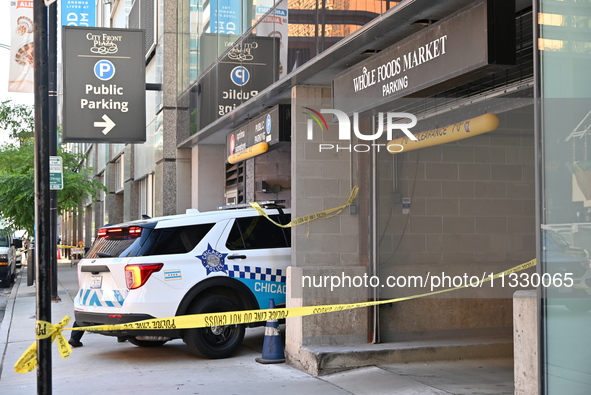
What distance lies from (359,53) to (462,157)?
2922mm

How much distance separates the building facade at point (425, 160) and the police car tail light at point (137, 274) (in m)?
1.79

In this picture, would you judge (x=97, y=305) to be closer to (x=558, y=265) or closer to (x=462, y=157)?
(x=462, y=157)

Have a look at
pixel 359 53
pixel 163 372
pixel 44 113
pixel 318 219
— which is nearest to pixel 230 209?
pixel 318 219

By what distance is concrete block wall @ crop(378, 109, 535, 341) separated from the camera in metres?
10.3

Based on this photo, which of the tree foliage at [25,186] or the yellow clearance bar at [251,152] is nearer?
the yellow clearance bar at [251,152]

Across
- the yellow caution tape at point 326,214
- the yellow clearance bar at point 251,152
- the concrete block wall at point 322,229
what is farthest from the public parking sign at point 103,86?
the yellow caution tape at point 326,214

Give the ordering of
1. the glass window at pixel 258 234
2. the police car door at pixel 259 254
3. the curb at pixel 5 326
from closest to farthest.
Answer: the police car door at pixel 259 254 → the glass window at pixel 258 234 → the curb at pixel 5 326

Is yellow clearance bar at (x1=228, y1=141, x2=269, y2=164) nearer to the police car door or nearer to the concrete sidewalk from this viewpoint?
the police car door

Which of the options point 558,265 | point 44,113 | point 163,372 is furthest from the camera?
point 163,372

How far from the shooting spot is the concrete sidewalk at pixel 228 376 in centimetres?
832

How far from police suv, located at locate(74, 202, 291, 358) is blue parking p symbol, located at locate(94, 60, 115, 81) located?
547 cm

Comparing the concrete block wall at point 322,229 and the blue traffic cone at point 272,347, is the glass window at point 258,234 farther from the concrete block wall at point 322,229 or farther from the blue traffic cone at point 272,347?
the blue traffic cone at point 272,347

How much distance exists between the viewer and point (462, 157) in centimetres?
1091

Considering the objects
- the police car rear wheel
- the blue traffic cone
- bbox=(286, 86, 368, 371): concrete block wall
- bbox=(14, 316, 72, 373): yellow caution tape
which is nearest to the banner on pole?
the police car rear wheel
